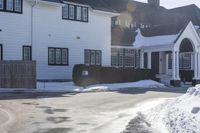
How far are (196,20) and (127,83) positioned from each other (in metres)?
19.7

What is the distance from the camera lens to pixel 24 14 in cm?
3212

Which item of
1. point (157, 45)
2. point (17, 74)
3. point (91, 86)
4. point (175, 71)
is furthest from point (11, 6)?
point (175, 71)

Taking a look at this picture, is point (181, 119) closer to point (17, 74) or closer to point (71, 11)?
point (17, 74)

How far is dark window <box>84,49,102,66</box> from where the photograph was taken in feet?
122

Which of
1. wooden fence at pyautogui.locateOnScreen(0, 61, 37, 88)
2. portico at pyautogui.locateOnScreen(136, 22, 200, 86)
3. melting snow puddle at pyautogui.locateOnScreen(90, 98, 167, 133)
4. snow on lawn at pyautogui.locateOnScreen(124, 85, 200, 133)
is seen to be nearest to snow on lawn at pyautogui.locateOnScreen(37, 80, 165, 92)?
wooden fence at pyautogui.locateOnScreen(0, 61, 37, 88)

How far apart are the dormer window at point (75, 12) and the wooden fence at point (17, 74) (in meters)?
7.64

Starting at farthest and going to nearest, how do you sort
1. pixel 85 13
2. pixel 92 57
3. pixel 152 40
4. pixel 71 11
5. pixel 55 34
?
1. pixel 152 40
2. pixel 92 57
3. pixel 85 13
4. pixel 71 11
5. pixel 55 34

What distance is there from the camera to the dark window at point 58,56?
112 feet

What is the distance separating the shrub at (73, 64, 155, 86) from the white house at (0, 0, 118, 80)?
8.71 ft

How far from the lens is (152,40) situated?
41.7 metres

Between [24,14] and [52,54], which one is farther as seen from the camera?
[52,54]

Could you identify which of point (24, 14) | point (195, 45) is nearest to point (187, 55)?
point (195, 45)

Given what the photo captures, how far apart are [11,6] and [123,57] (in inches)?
558

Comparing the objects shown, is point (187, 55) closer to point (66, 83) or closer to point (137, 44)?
point (137, 44)
